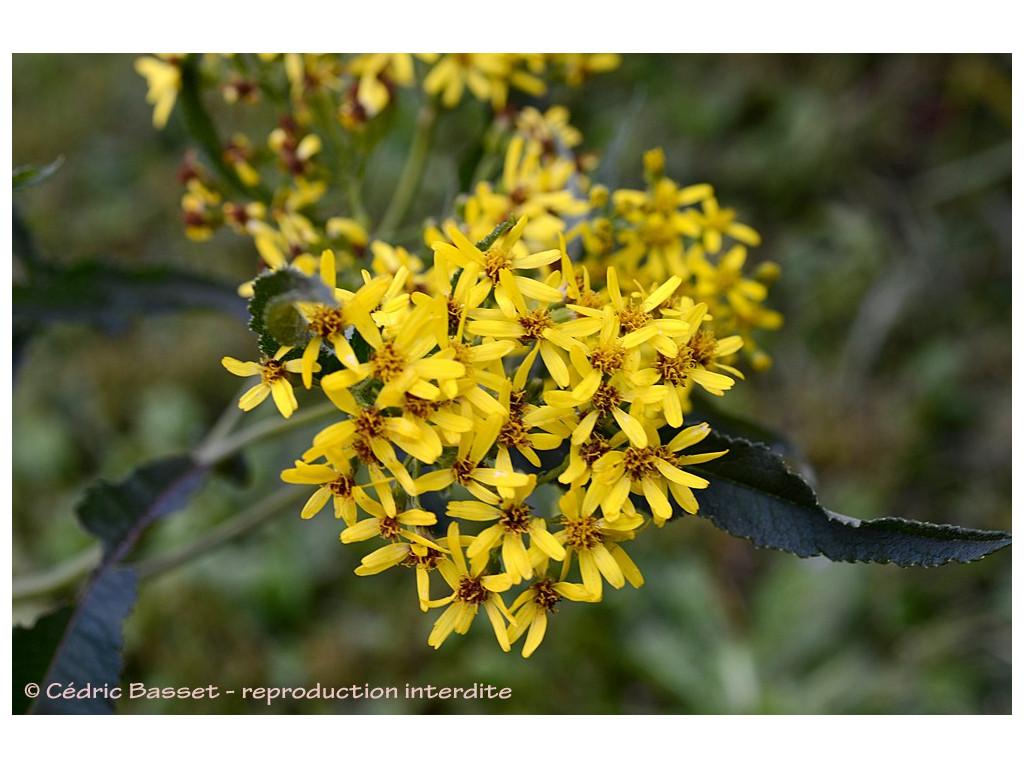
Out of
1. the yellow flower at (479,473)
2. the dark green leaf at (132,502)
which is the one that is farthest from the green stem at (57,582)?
the yellow flower at (479,473)

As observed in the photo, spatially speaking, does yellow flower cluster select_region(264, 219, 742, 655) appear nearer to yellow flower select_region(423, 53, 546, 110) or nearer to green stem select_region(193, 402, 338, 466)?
green stem select_region(193, 402, 338, 466)

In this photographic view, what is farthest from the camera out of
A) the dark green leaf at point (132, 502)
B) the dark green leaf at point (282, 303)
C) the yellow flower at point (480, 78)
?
the yellow flower at point (480, 78)

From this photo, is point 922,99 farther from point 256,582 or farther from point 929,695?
point 256,582

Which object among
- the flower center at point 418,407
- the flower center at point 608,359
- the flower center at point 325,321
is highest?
the flower center at point 325,321

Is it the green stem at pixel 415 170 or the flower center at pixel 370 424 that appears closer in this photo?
the flower center at pixel 370 424

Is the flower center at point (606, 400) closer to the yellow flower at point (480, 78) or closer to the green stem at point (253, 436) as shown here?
the green stem at point (253, 436)

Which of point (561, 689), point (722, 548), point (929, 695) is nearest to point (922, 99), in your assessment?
point (722, 548)
